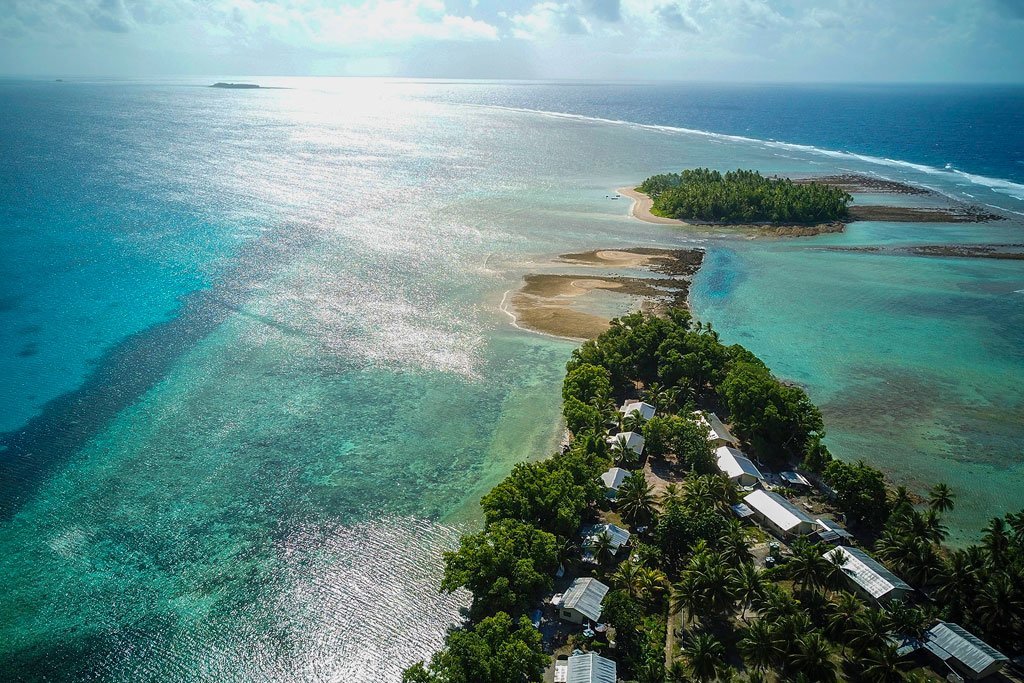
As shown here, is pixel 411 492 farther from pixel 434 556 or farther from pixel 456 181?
pixel 456 181

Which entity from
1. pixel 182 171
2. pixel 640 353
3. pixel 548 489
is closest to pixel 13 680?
pixel 548 489

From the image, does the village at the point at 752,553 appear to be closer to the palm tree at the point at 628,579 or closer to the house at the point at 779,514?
the house at the point at 779,514

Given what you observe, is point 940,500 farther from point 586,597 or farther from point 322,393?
point 322,393

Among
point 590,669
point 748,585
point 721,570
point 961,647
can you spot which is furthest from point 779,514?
point 590,669

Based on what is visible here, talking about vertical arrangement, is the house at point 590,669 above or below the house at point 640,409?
below

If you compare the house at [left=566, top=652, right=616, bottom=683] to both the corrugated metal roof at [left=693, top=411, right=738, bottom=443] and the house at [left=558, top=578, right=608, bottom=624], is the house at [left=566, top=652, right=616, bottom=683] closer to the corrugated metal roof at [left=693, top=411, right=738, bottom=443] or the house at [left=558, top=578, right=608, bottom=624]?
the house at [left=558, top=578, right=608, bottom=624]

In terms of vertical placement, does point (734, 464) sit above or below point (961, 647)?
below

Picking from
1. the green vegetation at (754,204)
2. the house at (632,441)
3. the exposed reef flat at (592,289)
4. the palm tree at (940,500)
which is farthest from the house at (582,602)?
the green vegetation at (754,204)
